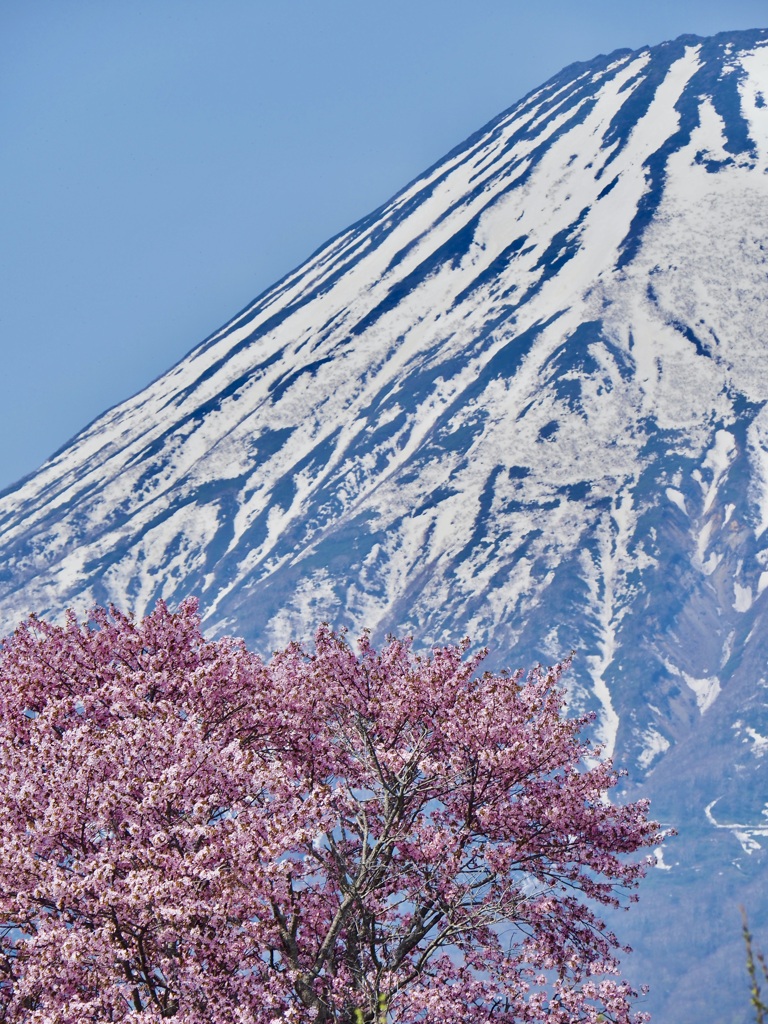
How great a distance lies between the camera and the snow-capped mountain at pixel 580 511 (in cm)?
12362

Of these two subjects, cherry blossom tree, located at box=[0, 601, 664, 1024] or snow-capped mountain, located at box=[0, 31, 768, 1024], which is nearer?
cherry blossom tree, located at box=[0, 601, 664, 1024]

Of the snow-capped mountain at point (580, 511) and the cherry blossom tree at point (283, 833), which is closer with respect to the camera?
the cherry blossom tree at point (283, 833)

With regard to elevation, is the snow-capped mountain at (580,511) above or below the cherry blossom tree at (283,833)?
above

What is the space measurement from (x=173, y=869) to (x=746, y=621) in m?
136

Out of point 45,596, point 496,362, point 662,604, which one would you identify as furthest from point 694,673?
point 45,596

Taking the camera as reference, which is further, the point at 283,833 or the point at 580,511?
the point at 580,511

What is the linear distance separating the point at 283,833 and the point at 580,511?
143 metres

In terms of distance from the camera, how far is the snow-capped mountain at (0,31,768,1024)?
123625 millimetres

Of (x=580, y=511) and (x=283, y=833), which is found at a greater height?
(x=580, y=511)

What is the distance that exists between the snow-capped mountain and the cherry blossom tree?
320ft

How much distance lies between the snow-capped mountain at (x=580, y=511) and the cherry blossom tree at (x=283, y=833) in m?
97.4

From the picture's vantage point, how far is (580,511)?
150m

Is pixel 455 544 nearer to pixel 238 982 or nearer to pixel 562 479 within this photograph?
pixel 562 479

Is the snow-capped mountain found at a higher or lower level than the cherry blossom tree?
higher
